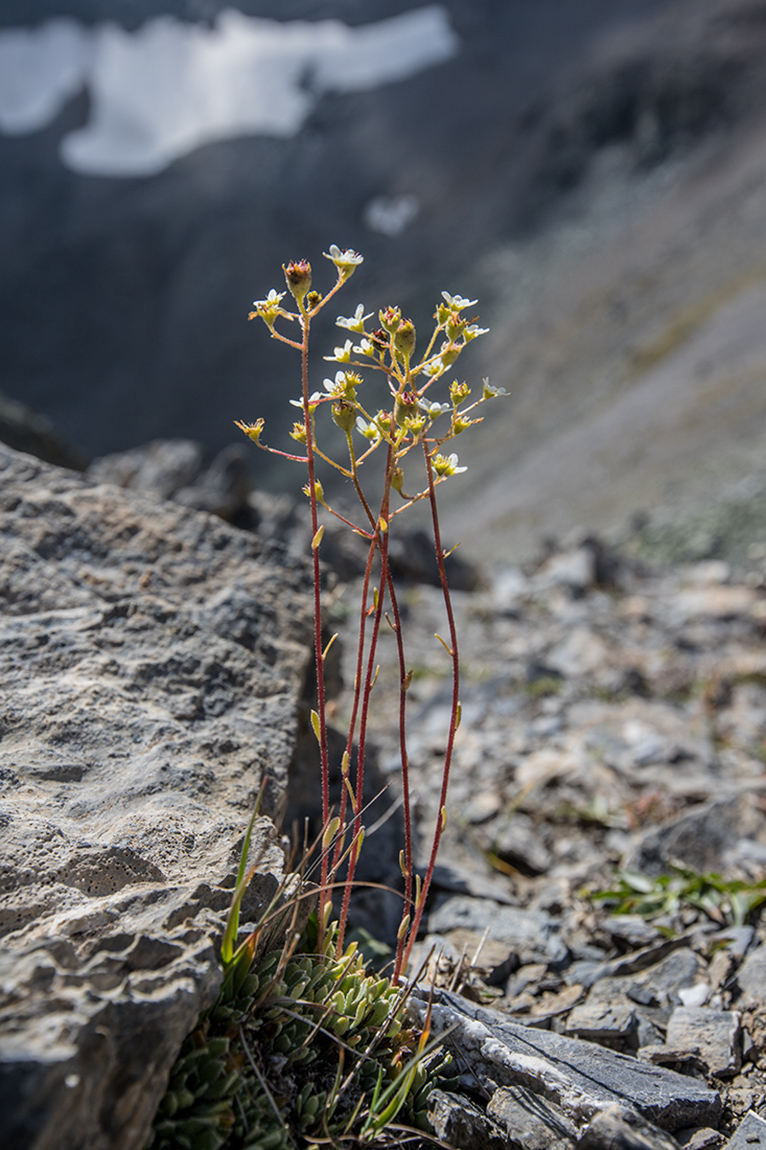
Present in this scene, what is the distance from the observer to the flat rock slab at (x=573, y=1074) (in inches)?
86.0

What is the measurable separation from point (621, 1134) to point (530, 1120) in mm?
366

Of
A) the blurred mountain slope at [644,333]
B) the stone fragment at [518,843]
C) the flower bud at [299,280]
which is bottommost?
the stone fragment at [518,843]

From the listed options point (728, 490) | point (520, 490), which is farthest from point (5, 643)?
point (520, 490)

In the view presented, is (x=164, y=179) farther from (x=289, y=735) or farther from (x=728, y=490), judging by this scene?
(x=289, y=735)

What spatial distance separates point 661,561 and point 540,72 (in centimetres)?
7357

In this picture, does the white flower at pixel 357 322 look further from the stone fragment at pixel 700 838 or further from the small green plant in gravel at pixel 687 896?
the stone fragment at pixel 700 838

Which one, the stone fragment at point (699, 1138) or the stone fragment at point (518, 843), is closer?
the stone fragment at point (699, 1138)

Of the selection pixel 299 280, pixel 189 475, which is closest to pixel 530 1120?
pixel 299 280

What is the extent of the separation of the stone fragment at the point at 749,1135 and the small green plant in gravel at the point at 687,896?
4.39 ft

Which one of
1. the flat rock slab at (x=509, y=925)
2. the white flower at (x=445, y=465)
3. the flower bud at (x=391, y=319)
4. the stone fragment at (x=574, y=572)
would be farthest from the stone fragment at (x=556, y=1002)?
the stone fragment at (x=574, y=572)

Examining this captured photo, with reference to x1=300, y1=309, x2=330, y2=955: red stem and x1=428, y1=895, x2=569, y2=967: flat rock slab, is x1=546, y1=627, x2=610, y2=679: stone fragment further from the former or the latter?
x1=300, y1=309, x2=330, y2=955: red stem

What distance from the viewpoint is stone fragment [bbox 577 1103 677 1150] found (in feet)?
5.97

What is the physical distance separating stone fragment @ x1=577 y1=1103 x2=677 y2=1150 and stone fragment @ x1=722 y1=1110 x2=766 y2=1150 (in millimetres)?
397

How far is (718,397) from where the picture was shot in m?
24.5
